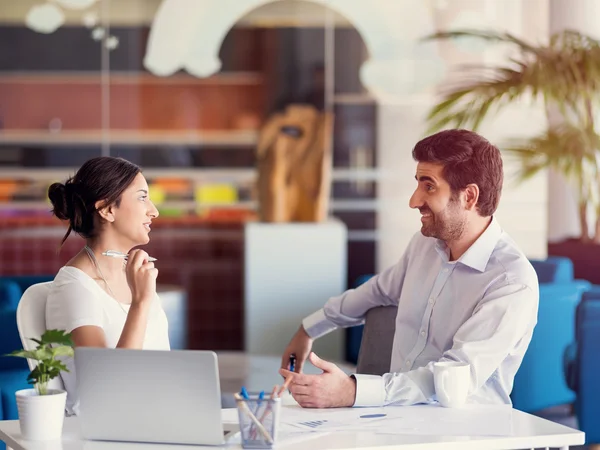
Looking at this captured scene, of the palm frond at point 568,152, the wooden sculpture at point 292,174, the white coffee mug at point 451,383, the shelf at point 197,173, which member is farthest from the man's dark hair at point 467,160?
the shelf at point 197,173

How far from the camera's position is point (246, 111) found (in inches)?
298

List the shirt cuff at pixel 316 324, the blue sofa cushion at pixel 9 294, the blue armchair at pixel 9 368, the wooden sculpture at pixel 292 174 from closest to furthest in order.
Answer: the shirt cuff at pixel 316 324 → the blue armchair at pixel 9 368 → the blue sofa cushion at pixel 9 294 → the wooden sculpture at pixel 292 174

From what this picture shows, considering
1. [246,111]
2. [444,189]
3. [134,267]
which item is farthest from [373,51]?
[134,267]

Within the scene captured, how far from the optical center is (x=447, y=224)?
2.75m

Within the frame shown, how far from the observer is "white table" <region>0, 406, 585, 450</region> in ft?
6.54

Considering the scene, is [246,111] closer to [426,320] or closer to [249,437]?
[426,320]

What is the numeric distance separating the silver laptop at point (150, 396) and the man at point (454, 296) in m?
0.44

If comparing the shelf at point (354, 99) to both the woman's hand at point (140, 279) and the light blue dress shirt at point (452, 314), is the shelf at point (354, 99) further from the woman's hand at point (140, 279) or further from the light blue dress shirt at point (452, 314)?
the woman's hand at point (140, 279)

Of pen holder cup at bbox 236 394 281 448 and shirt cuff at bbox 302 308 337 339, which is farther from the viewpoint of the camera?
shirt cuff at bbox 302 308 337 339

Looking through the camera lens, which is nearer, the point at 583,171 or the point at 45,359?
the point at 45,359

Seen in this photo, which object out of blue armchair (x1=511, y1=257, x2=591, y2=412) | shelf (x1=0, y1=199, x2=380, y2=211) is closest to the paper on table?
blue armchair (x1=511, y1=257, x2=591, y2=412)

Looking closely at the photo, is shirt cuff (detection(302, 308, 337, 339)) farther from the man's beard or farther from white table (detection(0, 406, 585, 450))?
white table (detection(0, 406, 585, 450))

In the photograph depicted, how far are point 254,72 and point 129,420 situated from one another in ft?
19.0

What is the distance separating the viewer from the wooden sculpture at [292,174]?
6.67 metres
